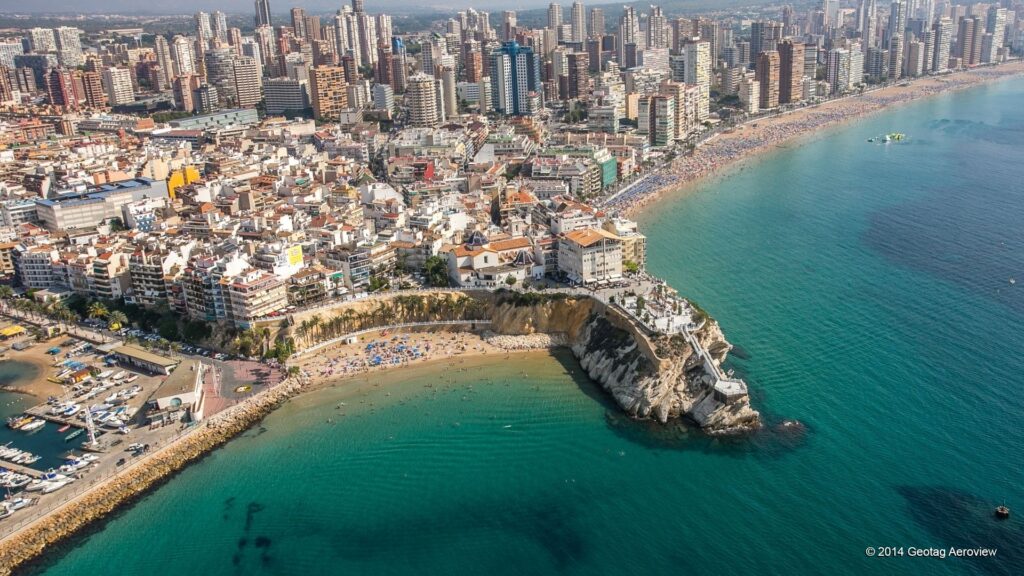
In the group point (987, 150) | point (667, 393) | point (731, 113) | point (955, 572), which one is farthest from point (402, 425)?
point (731, 113)

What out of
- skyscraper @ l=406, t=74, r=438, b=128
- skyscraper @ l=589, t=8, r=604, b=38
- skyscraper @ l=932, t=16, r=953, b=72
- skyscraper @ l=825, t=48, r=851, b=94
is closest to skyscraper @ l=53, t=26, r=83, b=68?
skyscraper @ l=406, t=74, r=438, b=128

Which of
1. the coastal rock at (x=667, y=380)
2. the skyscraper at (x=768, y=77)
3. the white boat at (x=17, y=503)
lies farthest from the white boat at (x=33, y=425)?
the skyscraper at (x=768, y=77)

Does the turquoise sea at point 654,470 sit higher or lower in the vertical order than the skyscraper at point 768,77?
lower

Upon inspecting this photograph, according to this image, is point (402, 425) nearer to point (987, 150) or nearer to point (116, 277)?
point (116, 277)

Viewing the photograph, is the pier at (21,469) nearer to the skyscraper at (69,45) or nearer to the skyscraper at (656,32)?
the skyscraper at (69,45)

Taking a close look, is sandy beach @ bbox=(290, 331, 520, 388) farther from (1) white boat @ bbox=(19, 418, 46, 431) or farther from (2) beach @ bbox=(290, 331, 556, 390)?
(1) white boat @ bbox=(19, 418, 46, 431)

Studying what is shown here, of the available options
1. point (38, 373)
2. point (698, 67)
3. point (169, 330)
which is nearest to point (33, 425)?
point (38, 373)
